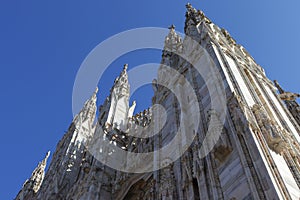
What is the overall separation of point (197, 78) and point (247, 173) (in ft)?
23.4

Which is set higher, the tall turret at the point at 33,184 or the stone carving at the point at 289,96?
the tall turret at the point at 33,184

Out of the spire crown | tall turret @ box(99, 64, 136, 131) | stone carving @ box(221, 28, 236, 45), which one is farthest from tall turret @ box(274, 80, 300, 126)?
tall turret @ box(99, 64, 136, 131)

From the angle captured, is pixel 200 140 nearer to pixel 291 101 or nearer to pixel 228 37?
pixel 291 101

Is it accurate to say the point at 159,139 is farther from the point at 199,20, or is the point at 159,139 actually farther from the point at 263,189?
the point at 199,20

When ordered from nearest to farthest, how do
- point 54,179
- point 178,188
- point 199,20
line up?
point 178,188, point 199,20, point 54,179

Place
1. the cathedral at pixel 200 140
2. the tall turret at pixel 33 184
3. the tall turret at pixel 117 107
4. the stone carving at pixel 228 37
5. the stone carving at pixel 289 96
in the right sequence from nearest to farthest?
1. the cathedral at pixel 200 140
2. the stone carving at pixel 289 96
3. the stone carving at pixel 228 37
4. the tall turret at pixel 117 107
5. the tall turret at pixel 33 184

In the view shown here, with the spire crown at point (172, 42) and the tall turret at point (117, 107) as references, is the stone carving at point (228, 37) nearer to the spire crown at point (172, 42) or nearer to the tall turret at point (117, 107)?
the spire crown at point (172, 42)

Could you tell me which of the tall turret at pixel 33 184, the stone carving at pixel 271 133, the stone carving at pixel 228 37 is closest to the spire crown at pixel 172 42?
the stone carving at pixel 228 37

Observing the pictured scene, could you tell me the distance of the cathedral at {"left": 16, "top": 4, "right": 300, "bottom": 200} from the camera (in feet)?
26.8

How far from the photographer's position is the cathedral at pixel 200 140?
26.8 feet

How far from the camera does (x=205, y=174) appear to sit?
9445 mm

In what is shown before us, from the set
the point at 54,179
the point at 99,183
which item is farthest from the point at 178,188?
the point at 54,179

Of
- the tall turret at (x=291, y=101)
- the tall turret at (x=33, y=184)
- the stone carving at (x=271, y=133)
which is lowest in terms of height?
the stone carving at (x=271, y=133)

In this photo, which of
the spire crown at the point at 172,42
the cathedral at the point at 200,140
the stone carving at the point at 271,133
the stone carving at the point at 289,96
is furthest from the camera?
the spire crown at the point at 172,42
